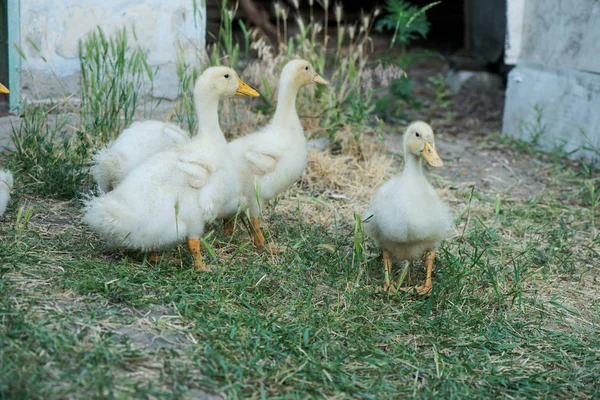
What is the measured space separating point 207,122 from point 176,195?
502mm

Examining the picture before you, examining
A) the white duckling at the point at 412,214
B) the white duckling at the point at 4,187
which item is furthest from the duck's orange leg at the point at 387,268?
the white duckling at the point at 4,187

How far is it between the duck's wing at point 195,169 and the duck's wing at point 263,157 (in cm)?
50

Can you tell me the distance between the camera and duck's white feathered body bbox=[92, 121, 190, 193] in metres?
4.18

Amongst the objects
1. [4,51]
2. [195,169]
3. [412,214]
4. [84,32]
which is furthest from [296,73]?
[4,51]

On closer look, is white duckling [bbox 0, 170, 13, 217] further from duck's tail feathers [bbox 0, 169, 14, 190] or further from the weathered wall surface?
the weathered wall surface

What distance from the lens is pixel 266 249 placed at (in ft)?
14.2

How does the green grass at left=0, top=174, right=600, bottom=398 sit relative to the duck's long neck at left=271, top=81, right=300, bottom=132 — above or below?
below

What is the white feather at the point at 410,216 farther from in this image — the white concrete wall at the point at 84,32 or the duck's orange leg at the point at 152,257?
the white concrete wall at the point at 84,32

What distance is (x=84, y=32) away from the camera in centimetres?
593

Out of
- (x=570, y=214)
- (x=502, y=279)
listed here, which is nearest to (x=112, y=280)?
(x=502, y=279)

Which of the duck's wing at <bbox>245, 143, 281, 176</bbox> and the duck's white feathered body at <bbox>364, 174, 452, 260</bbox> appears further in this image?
the duck's wing at <bbox>245, 143, 281, 176</bbox>

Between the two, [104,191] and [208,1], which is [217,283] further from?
[208,1]

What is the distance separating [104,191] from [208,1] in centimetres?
725

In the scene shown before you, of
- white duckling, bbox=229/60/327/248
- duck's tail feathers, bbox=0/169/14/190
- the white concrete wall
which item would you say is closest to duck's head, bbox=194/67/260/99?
white duckling, bbox=229/60/327/248
